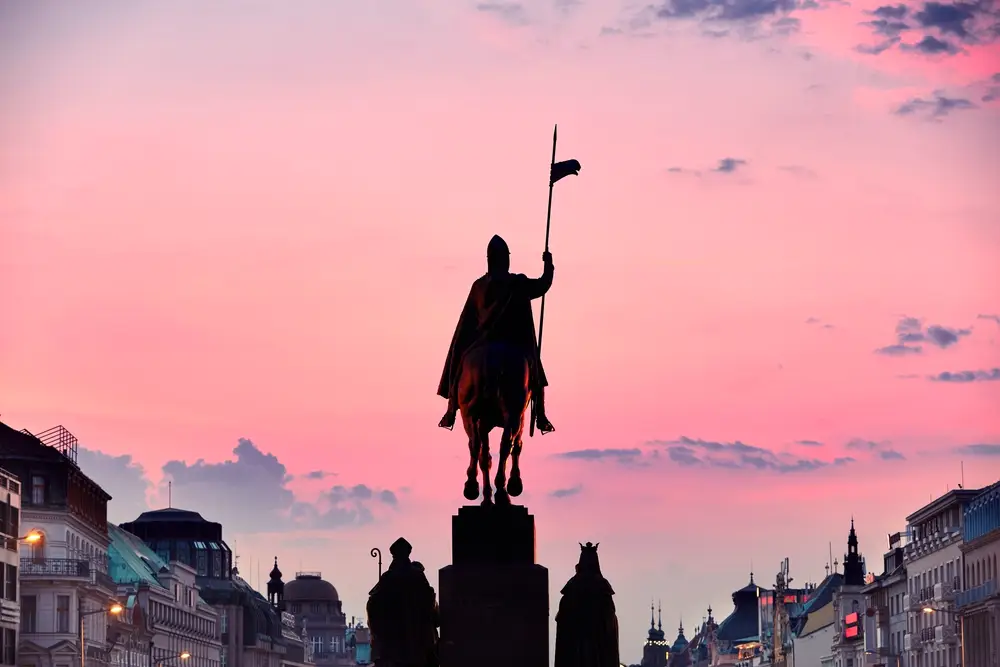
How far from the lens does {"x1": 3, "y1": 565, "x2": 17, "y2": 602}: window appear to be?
148m

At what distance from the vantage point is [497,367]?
4003 cm

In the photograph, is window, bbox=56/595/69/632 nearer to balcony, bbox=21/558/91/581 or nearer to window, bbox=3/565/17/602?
balcony, bbox=21/558/91/581

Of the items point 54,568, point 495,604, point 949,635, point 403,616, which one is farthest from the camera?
point 949,635

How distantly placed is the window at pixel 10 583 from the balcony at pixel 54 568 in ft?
40.2

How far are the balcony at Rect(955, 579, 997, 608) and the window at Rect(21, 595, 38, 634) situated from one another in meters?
63.6

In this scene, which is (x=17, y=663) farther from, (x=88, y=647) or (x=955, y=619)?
(x=955, y=619)

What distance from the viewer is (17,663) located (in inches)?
6196

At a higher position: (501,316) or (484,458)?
(501,316)

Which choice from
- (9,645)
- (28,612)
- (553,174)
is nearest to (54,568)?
(28,612)

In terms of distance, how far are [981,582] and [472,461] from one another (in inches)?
5855

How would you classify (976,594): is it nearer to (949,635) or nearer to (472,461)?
(949,635)

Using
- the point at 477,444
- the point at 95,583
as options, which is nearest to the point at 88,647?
the point at 95,583

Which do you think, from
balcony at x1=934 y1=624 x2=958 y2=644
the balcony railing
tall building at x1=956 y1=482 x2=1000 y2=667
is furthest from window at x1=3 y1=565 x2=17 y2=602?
balcony at x1=934 y1=624 x2=958 y2=644

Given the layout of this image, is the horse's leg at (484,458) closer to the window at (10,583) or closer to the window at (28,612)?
the window at (10,583)
